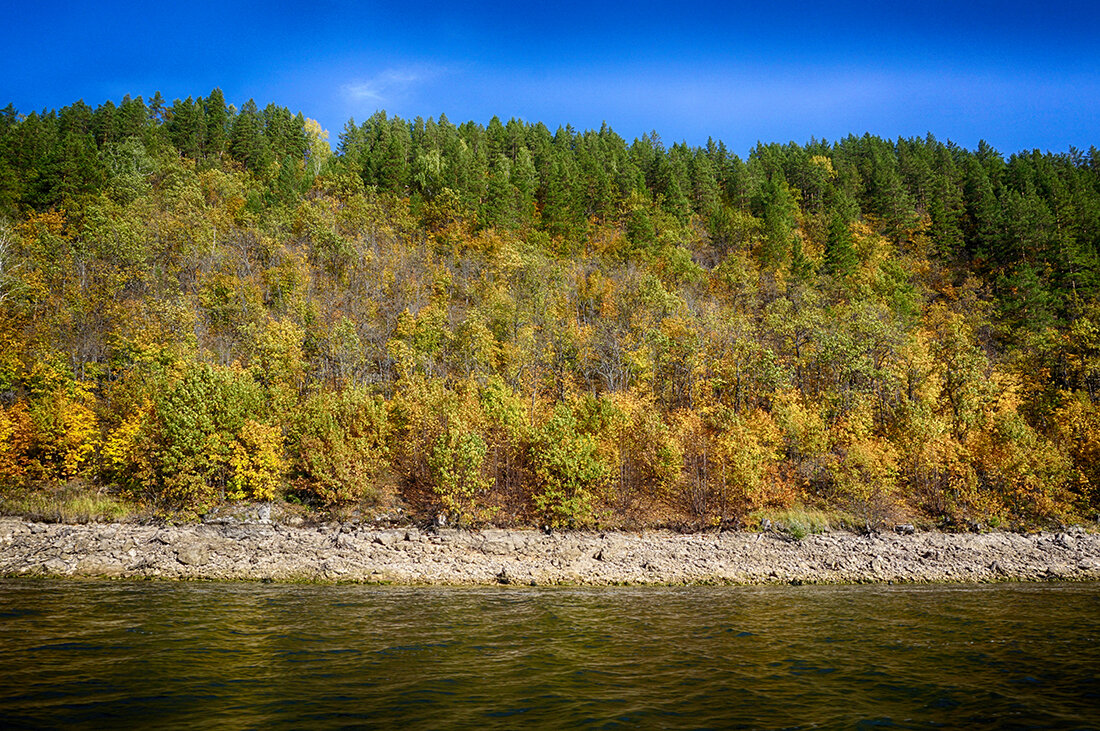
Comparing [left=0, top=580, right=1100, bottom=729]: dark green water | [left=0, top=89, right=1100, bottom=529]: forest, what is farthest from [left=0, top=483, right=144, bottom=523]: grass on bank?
[left=0, top=580, right=1100, bottom=729]: dark green water

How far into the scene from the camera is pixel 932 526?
40312 mm

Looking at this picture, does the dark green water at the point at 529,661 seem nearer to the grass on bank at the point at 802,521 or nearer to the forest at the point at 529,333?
the grass on bank at the point at 802,521

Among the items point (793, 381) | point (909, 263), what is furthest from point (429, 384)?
point (909, 263)

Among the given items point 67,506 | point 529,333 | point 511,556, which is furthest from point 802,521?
point 67,506

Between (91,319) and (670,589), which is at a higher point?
(91,319)

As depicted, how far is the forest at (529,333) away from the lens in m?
39.8

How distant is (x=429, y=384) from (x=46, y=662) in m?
36.2

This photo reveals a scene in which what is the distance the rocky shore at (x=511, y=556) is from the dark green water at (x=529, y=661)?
13.8ft

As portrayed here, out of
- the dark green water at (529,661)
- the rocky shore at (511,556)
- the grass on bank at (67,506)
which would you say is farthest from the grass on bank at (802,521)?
the grass on bank at (67,506)

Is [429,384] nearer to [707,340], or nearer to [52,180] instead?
[707,340]

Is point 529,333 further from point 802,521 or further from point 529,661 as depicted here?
point 529,661

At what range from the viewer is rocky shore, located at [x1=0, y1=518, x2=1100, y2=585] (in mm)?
29422

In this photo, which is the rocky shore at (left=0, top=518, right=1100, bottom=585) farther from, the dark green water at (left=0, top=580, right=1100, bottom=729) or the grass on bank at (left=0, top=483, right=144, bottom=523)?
the dark green water at (left=0, top=580, right=1100, bottom=729)

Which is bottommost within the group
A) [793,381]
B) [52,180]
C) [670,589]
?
[670,589]
